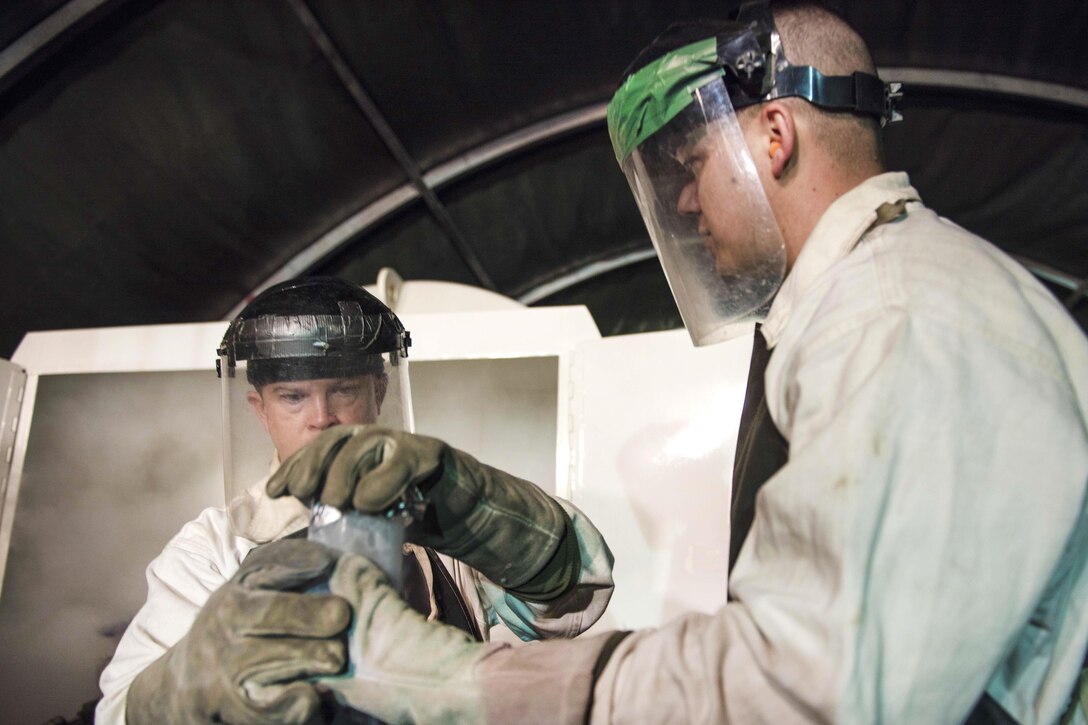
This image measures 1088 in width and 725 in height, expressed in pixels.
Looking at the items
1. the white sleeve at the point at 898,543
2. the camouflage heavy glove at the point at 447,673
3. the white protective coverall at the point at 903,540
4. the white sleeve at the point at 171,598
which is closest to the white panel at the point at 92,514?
the white sleeve at the point at 171,598

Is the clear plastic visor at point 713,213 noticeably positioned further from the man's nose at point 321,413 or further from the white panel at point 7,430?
the white panel at point 7,430

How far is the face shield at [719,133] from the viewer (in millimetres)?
1310

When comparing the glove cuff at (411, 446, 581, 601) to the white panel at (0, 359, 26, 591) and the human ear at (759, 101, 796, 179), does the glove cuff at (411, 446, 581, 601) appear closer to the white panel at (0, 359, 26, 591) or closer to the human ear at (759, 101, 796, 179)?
the human ear at (759, 101, 796, 179)

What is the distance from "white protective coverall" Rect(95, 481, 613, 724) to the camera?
59.6 inches

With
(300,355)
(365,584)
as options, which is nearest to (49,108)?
(300,355)

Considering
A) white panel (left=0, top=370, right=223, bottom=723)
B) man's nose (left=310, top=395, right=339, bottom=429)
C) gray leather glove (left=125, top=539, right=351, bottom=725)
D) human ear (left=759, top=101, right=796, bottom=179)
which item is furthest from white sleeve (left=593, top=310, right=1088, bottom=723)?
white panel (left=0, top=370, right=223, bottom=723)

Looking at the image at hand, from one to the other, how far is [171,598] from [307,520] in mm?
324

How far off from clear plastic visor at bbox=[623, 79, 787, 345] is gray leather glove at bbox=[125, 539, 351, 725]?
0.81 metres

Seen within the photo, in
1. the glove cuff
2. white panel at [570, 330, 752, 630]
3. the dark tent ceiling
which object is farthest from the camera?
the dark tent ceiling

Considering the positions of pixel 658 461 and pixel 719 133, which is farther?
pixel 658 461

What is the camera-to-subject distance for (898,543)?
0.82 meters

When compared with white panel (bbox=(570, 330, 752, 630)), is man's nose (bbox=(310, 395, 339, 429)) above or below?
above

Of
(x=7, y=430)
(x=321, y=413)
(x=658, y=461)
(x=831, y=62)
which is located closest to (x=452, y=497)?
(x=321, y=413)

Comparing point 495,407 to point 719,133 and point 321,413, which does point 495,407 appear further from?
point 719,133
